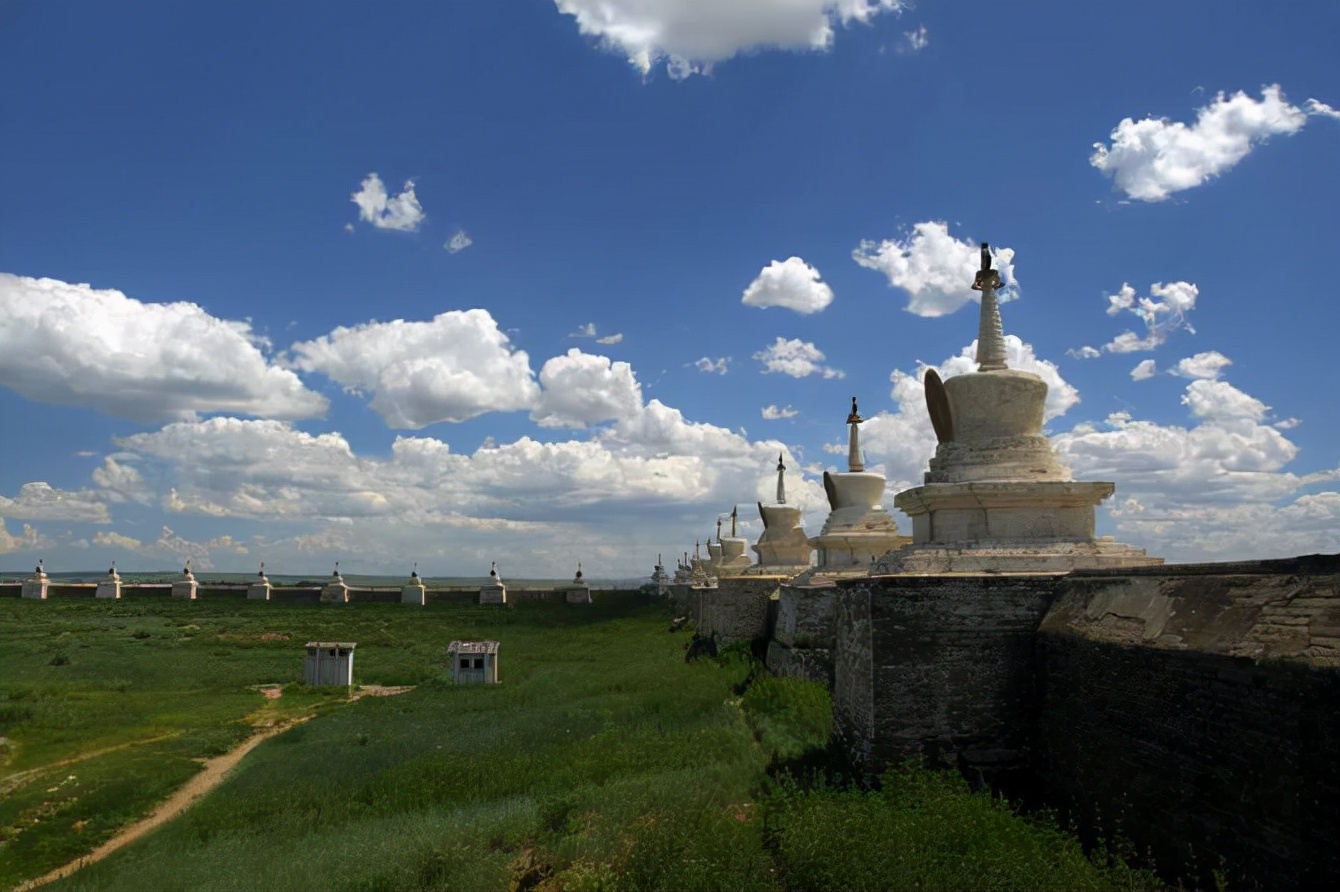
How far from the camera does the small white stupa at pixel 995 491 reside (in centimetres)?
919

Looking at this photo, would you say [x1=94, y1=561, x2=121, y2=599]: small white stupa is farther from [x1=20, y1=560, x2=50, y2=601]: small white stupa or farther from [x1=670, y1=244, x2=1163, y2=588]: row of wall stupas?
[x1=670, y1=244, x2=1163, y2=588]: row of wall stupas

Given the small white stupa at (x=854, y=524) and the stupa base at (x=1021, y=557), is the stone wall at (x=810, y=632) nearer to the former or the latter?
the small white stupa at (x=854, y=524)

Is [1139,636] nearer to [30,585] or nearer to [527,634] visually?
[527,634]

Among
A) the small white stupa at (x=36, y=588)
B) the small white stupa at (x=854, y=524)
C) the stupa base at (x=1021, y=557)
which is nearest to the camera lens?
the stupa base at (x=1021, y=557)

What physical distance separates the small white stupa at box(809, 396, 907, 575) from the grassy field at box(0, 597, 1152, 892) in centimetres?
306

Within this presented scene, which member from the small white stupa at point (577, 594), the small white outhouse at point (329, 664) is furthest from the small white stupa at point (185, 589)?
the small white outhouse at point (329, 664)

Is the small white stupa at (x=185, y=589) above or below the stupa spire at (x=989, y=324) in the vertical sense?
below

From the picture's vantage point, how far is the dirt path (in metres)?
10.1

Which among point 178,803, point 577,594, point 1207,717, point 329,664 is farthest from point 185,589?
point 1207,717

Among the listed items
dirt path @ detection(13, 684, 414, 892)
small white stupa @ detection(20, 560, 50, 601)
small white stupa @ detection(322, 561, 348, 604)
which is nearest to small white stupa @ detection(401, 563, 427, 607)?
small white stupa @ detection(322, 561, 348, 604)

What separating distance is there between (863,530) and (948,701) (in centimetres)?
899

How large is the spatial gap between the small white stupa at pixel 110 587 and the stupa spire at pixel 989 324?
6236 cm

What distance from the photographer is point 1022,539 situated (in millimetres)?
9586

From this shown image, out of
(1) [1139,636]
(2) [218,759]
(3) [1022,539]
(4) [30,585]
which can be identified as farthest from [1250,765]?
(4) [30,585]
